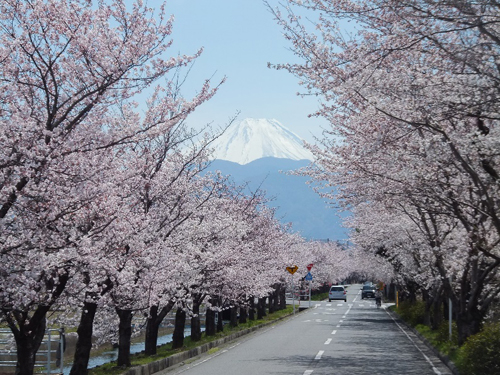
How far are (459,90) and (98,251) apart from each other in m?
5.41

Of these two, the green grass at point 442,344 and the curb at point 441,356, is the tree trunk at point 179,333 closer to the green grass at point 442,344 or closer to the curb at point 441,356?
the curb at point 441,356

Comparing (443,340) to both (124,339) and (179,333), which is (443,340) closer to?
(179,333)

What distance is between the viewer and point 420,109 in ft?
31.2

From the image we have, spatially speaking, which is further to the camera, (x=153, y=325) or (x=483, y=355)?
(x=153, y=325)

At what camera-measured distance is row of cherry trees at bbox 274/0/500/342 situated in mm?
8133

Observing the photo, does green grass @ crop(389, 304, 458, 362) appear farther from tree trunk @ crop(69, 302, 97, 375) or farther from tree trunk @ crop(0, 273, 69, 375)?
tree trunk @ crop(0, 273, 69, 375)

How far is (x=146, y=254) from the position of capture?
11.9m

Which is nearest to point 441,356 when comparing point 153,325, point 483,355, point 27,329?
point 483,355

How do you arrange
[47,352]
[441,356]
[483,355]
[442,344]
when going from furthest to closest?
1. [442,344]
2. [441,356]
3. [47,352]
4. [483,355]

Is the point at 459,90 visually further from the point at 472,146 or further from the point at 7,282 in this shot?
the point at 7,282

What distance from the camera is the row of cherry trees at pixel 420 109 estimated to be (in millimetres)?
8133

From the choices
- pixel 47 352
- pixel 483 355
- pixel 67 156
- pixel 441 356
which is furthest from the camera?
pixel 441 356

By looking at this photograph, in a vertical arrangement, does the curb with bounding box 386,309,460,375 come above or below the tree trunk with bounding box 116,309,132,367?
below

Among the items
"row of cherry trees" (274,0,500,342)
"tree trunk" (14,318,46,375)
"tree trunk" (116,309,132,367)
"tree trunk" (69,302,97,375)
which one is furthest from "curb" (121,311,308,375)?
"row of cherry trees" (274,0,500,342)
